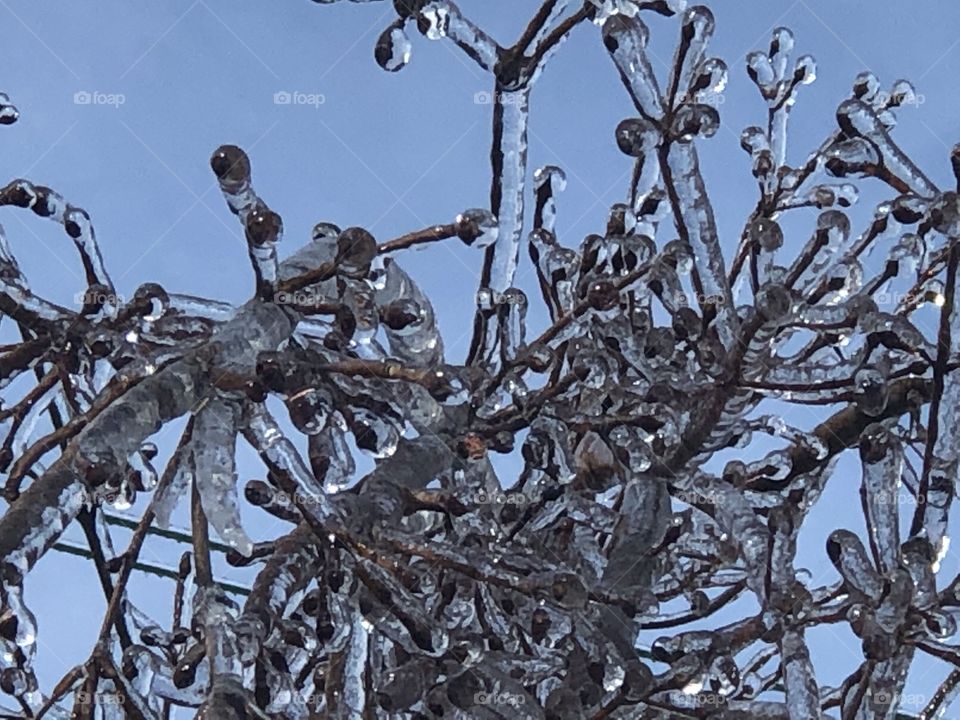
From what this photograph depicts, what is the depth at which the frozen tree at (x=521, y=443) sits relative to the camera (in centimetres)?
103

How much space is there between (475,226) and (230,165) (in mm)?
252

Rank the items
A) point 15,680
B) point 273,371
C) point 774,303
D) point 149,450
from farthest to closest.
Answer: point 149,450 < point 15,680 < point 774,303 < point 273,371

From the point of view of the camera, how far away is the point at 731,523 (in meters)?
1.14

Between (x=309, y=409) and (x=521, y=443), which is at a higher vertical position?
(x=521, y=443)

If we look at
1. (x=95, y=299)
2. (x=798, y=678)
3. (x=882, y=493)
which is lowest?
(x=798, y=678)

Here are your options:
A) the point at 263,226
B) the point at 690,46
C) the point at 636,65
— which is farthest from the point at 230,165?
the point at 690,46

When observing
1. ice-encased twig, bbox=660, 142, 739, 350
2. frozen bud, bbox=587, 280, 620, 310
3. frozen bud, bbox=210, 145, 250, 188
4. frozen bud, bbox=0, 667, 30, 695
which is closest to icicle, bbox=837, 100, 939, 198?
ice-encased twig, bbox=660, 142, 739, 350

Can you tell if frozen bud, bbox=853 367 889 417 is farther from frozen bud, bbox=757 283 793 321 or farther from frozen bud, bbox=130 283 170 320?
frozen bud, bbox=130 283 170 320

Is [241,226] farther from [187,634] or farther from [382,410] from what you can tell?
[187,634]

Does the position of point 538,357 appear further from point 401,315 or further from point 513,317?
point 401,315

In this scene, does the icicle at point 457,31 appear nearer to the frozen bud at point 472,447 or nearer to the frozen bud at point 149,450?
the frozen bud at point 472,447

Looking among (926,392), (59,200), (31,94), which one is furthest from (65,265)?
(31,94)

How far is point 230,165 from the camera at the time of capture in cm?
99

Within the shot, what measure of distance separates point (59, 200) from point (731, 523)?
755 millimetres
